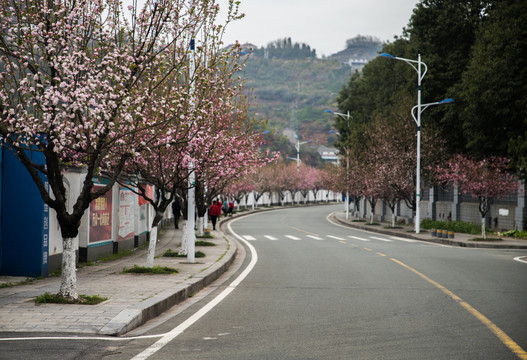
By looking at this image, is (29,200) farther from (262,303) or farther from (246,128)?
(246,128)

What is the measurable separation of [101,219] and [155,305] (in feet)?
27.8

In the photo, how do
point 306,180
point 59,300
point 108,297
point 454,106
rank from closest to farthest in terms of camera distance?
1. point 59,300
2. point 108,297
3. point 454,106
4. point 306,180

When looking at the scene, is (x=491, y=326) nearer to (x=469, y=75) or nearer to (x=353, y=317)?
(x=353, y=317)

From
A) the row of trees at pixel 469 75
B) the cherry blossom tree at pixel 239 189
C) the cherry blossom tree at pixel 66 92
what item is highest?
the row of trees at pixel 469 75

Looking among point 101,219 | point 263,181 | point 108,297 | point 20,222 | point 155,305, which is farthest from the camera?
point 263,181

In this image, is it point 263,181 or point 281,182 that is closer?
point 263,181

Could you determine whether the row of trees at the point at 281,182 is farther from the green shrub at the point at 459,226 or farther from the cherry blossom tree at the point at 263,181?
the green shrub at the point at 459,226

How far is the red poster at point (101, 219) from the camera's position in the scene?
1603 cm

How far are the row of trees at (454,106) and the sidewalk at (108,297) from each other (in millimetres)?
17924

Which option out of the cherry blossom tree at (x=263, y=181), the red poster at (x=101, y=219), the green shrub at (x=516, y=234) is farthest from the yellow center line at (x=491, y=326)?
the cherry blossom tree at (x=263, y=181)

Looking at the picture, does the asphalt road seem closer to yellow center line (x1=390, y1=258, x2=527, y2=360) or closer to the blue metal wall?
yellow center line (x1=390, y1=258, x2=527, y2=360)

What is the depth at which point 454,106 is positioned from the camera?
35.2 metres

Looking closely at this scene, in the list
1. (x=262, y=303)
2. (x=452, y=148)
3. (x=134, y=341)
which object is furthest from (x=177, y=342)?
(x=452, y=148)

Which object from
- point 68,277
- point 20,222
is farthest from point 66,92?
point 20,222
